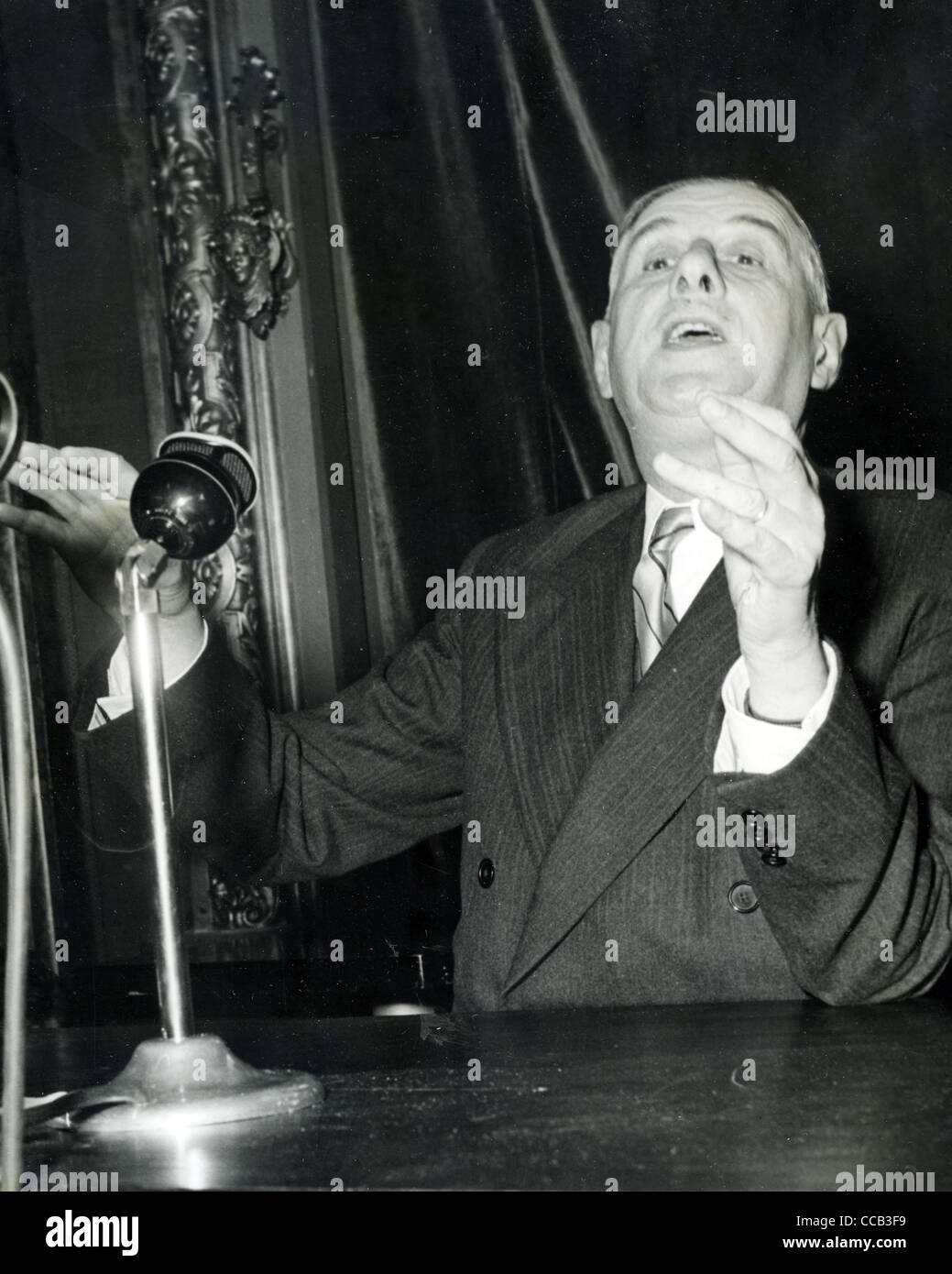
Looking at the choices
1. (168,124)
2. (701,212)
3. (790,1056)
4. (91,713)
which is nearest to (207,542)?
(790,1056)

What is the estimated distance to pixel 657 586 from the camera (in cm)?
144

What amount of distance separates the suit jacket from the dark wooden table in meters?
0.14

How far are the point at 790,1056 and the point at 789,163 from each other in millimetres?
1635

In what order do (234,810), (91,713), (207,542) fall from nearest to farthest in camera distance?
1. (207,542)
2. (91,713)
3. (234,810)

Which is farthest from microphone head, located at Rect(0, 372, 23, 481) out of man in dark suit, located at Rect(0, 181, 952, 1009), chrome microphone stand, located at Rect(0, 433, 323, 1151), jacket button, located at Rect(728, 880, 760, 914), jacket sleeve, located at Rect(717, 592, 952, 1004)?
jacket button, located at Rect(728, 880, 760, 914)

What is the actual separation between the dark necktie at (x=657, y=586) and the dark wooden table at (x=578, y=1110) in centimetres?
51

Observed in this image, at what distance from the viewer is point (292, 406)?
85.1 inches

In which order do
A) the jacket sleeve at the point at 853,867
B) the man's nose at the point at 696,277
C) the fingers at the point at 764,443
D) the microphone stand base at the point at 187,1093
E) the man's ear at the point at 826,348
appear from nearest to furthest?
the microphone stand base at the point at 187,1093, the fingers at the point at 764,443, the jacket sleeve at the point at 853,867, the man's nose at the point at 696,277, the man's ear at the point at 826,348

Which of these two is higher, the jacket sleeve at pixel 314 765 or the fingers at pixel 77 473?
the fingers at pixel 77 473

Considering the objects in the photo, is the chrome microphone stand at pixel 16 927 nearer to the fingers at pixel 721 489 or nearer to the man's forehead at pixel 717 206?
the fingers at pixel 721 489

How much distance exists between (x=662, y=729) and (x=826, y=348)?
53 centimetres

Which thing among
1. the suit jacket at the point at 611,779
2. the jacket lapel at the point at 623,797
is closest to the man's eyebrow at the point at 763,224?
the suit jacket at the point at 611,779

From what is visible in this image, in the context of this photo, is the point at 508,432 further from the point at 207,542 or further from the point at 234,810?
the point at 207,542

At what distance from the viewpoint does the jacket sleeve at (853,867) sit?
98 cm
